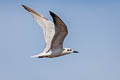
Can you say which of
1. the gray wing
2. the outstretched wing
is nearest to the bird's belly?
the gray wing

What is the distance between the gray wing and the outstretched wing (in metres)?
0.48

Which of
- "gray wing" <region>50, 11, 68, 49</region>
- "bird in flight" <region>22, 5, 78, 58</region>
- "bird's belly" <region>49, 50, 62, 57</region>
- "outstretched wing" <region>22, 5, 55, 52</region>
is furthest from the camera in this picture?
"outstretched wing" <region>22, 5, 55, 52</region>

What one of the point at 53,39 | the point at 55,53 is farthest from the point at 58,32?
the point at 55,53

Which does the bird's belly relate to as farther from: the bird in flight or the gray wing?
the gray wing

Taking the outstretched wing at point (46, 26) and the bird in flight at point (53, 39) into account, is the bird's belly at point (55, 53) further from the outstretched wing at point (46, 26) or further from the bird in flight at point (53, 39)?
the outstretched wing at point (46, 26)

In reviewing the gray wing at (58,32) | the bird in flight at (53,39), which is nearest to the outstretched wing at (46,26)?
the bird in flight at (53,39)

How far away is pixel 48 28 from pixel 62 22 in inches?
Answer: 183

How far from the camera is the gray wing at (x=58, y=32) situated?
36.3m

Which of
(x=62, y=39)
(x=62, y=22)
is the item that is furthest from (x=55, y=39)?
(x=62, y=22)

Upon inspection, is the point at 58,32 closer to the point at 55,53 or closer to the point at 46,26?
the point at 55,53

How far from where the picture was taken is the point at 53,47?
4028cm

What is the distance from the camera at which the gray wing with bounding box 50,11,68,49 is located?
119 ft

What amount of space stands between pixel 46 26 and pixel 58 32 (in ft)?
10.3

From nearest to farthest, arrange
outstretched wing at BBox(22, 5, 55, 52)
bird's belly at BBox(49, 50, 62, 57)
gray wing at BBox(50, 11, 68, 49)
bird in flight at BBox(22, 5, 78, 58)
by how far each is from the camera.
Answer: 1. gray wing at BBox(50, 11, 68, 49)
2. bird in flight at BBox(22, 5, 78, 58)
3. bird's belly at BBox(49, 50, 62, 57)
4. outstretched wing at BBox(22, 5, 55, 52)
